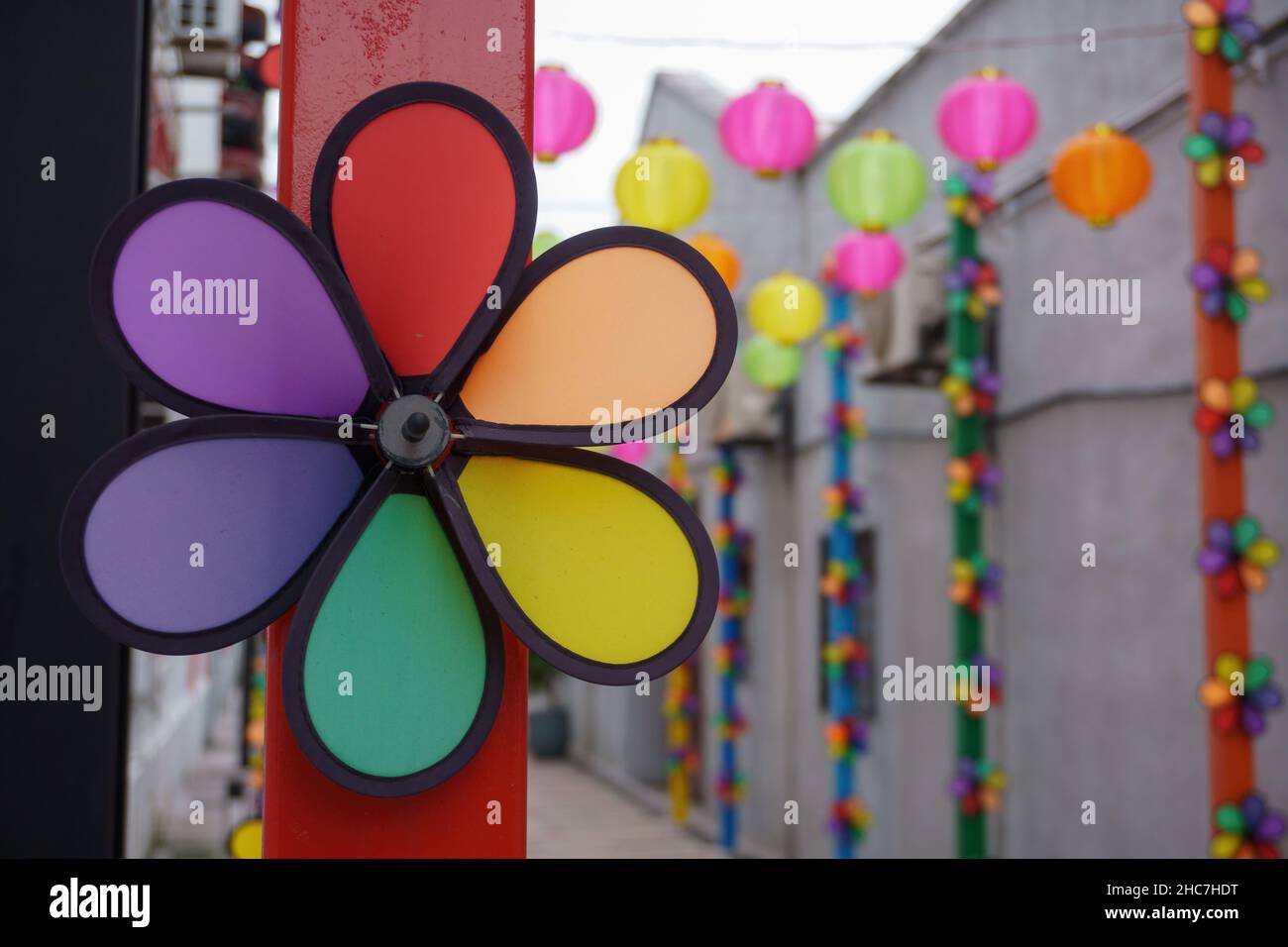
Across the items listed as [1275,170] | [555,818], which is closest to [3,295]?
[1275,170]

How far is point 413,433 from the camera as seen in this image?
1669mm

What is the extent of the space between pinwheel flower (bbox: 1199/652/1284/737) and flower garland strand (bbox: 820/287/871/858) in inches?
149

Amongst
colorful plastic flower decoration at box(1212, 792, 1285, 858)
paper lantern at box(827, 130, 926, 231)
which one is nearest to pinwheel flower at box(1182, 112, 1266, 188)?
paper lantern at box(827, 130, 926, 231)

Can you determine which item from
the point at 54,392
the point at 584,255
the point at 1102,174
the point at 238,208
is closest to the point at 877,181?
the point at 1102,174

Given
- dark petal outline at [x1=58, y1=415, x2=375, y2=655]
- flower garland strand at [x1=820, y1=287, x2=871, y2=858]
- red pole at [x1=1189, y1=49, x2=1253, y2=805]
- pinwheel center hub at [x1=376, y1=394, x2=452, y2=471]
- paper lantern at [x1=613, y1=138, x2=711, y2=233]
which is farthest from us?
flower garland strand at [x1=820, y1=287, x2=871, y2=858]

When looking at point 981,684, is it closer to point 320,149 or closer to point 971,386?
point 971,386

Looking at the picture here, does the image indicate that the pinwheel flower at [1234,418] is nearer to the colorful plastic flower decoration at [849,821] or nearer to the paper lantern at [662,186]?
the paper lantern at [662,186]

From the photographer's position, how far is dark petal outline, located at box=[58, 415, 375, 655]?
4.99ft

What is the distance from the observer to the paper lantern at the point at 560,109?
16.9 ft

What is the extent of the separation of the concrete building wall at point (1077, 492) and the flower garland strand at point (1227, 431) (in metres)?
0.45

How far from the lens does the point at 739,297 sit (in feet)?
39.1

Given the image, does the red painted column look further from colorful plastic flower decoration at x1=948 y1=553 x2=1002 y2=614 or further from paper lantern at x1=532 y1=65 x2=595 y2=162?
colorful plastic flower decoration at x1=948 y1=553 x2=1002 y2=614

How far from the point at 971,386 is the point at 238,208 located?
5.33 metres
